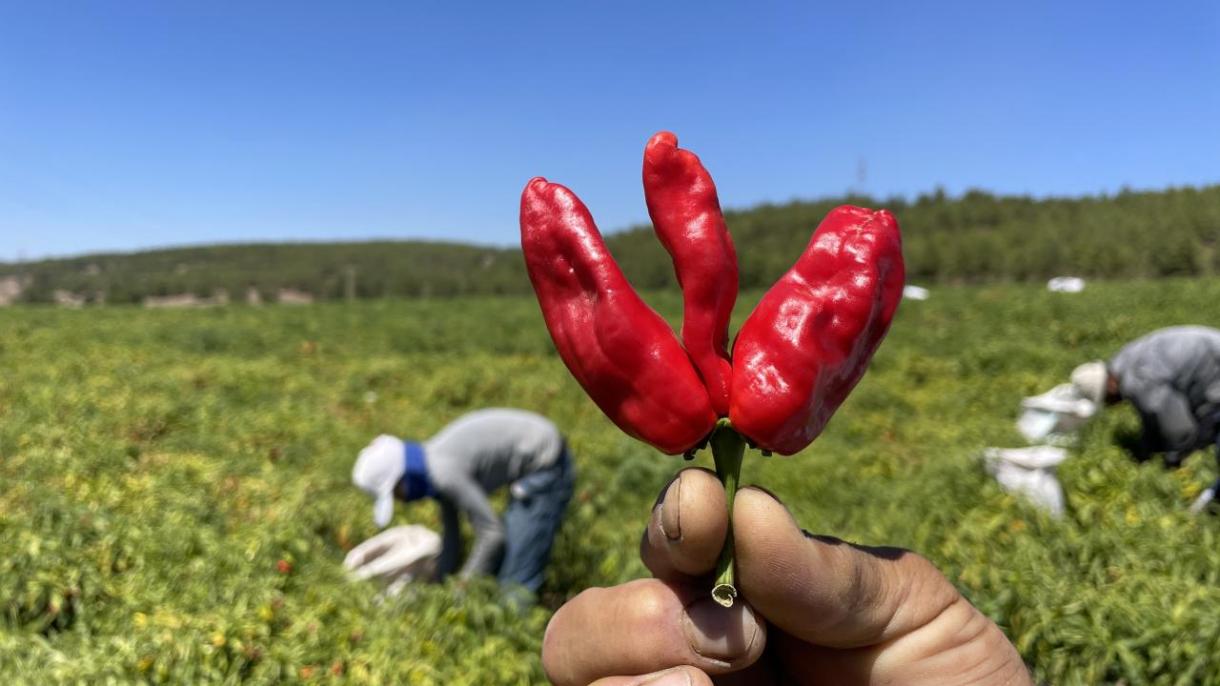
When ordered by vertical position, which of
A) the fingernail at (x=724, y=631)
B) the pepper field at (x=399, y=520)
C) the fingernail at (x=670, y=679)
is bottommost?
the pepper field at (x=399, y=520)

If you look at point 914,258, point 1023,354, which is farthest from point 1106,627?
point 914,258

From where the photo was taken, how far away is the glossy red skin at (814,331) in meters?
1.16

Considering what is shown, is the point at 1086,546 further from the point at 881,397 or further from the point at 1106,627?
the point at 881,397

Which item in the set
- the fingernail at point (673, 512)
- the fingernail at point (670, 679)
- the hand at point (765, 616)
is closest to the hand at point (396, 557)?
the hand at point (765, 616)

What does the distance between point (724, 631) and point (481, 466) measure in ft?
13.0

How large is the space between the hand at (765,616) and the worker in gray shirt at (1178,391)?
560 cm

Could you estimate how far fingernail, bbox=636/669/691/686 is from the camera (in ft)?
4.19

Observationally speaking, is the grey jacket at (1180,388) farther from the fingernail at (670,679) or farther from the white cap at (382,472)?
the fingernail at (670,679)

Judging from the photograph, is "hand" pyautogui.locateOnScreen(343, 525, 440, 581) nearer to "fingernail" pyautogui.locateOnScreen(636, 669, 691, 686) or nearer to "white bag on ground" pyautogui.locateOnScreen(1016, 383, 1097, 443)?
"fingernail" pyautogui.locateOnScreen(636, 669, 691, 686)

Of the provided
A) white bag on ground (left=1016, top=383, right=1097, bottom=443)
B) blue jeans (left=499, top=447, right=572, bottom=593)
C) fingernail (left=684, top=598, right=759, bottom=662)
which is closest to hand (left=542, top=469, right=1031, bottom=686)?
fingernail (left=684, top=598, right=759, bottom=662)

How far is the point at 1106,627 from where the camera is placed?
346cm

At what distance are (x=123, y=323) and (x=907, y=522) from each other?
2456 centimetres

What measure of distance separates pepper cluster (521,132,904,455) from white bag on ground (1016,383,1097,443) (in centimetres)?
662

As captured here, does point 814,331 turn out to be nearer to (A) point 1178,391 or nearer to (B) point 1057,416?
(A) point 1178,391
